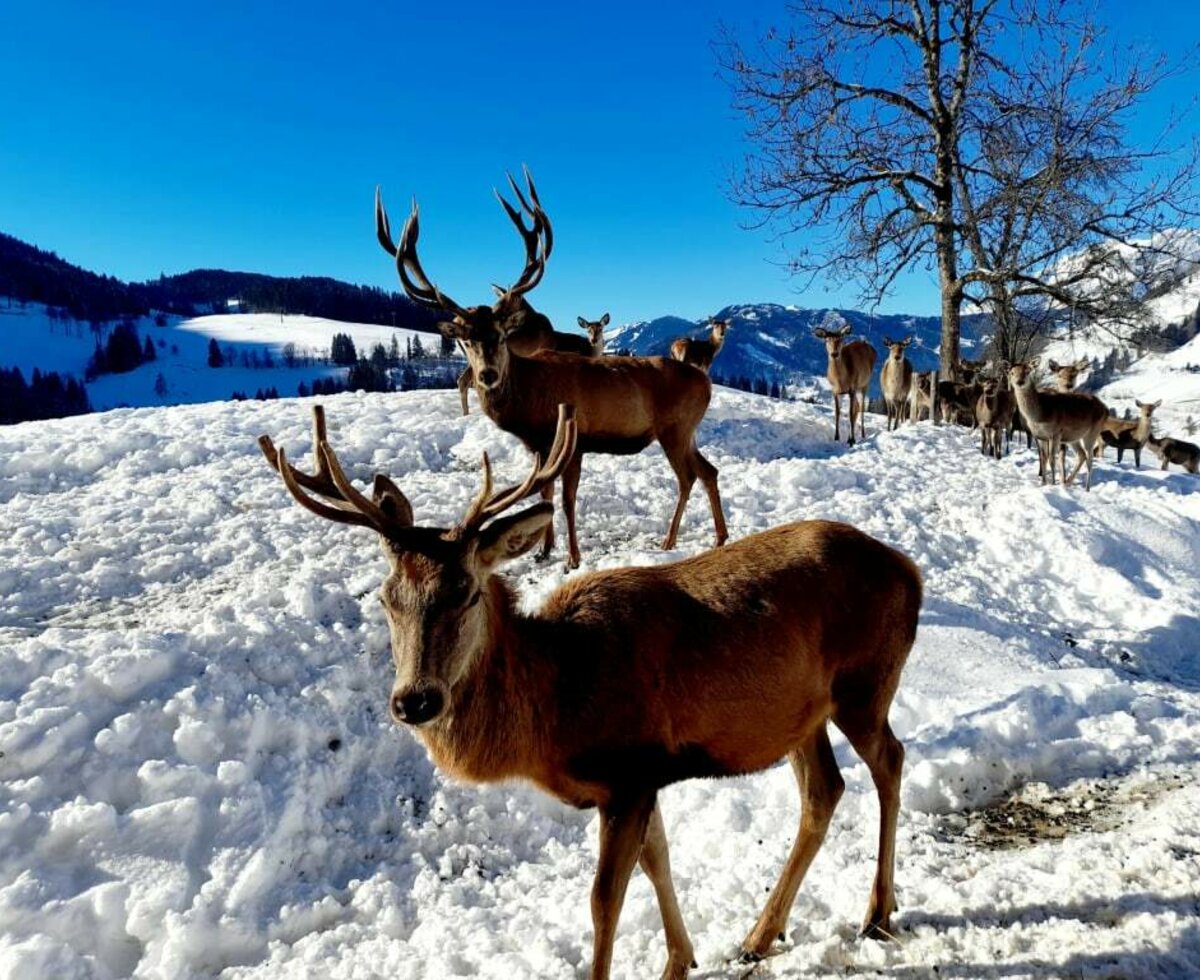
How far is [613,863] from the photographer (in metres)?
3.16

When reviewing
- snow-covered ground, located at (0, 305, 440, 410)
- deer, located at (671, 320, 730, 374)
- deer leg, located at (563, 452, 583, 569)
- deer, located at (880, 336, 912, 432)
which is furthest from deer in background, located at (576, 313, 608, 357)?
snow-covered ground, located at (0, 305, 440, 410)

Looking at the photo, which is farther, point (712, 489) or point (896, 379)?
point (896, 379)

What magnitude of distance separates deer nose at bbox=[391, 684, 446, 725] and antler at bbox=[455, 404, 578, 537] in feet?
2.19

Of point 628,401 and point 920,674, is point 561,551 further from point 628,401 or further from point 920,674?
point 920,674

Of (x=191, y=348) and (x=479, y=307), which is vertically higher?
(x=191, y=348)

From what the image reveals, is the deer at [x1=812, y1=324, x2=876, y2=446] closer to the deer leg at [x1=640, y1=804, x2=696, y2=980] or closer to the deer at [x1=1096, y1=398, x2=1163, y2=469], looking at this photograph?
the deer at [x1=1096, y1=398, x2=1163, y2=469]

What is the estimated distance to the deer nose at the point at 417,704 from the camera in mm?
2776

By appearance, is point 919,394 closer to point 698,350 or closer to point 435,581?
point 698,350

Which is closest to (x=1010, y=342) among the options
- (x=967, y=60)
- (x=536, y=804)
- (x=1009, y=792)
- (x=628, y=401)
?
(x=967, y=60)

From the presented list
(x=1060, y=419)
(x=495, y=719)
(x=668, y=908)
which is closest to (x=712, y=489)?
(x=668, y=908)

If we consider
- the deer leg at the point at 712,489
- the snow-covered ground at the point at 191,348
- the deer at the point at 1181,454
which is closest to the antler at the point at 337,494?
the deer leg at the point at 712,489

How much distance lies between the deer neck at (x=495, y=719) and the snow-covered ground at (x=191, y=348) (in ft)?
372

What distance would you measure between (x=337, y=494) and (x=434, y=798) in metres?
2.48

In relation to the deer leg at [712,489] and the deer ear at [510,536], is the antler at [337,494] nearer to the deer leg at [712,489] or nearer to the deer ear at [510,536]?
the deer ear at [510,536]
